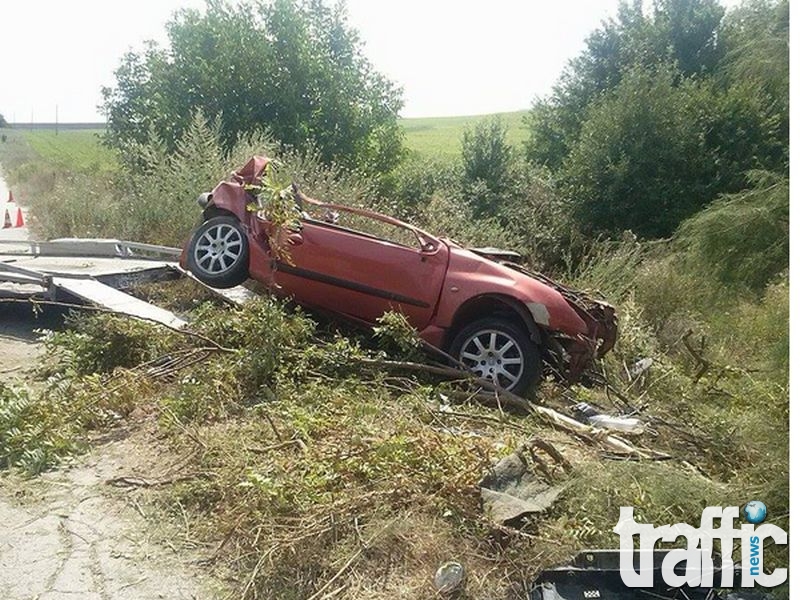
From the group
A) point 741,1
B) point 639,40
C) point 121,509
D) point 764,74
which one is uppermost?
point 639,40

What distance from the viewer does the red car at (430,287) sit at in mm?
6980

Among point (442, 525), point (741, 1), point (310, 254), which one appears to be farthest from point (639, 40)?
point (442, 525)

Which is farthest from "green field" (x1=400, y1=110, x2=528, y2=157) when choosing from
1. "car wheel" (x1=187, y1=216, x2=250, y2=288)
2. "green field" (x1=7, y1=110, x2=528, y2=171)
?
"car wheel" (x1=187, y1=216, x2=250, y2=288)

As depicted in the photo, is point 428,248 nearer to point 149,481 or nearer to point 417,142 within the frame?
point 149,481

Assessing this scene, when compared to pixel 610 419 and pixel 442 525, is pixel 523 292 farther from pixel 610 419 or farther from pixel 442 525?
pixel 442 525

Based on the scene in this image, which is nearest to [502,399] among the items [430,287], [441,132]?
[430,287]

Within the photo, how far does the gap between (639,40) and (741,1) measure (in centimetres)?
2280

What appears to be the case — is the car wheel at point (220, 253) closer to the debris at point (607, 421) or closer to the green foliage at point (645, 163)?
the debris at point (607, 421)

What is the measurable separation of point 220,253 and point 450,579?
5285mm

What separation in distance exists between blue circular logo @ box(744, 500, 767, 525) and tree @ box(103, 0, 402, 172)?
17511 mm

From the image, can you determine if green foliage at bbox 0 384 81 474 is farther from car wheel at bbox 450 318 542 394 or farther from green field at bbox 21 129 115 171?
green field at bbox 21 129 115 171

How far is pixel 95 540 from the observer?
14.1ft

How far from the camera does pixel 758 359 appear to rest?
15.3 feet

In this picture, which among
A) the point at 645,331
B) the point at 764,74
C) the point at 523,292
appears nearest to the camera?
the point at 764,74
